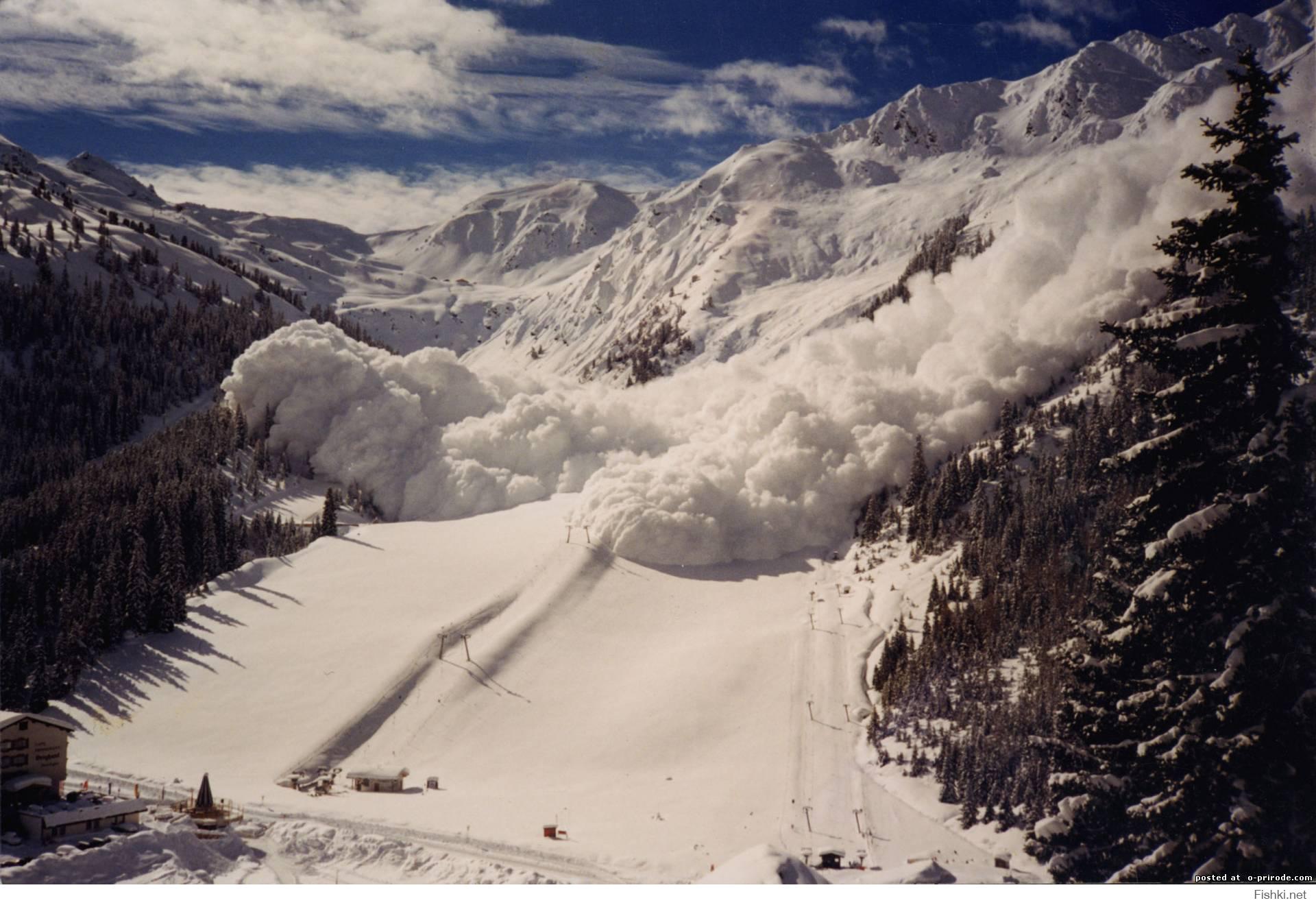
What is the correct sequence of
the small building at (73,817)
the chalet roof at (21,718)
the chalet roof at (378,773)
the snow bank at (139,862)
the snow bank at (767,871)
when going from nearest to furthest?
1. the snow bank at (139,862)
2. the snow bank at (767,871)
3. the small building at (73,817)
4. the chalet roof at (21,718)
5. the chalet roof at (378,773)

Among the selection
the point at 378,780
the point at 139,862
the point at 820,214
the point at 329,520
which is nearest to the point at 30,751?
the point at 139,862

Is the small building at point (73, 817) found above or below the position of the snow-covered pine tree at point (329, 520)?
below

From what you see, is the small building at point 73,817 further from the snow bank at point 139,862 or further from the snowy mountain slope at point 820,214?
the snowy mountain slope at point 820,214

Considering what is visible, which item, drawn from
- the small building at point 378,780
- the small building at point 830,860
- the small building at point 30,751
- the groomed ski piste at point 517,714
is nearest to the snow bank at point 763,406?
the groomed ski piste at point 517,714

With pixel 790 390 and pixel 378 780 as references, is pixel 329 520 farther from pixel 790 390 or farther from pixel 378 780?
pixel 378 780

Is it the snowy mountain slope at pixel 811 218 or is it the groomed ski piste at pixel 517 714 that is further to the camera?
the snowy mountain slope at pixel 811 218

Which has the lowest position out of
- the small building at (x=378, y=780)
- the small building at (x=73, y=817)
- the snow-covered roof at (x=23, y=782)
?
the small building at (x=378, y=780)

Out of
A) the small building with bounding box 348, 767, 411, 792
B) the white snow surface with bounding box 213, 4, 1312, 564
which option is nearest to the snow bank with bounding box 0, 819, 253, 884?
the small building with bounding box 348, 767, 411, 792

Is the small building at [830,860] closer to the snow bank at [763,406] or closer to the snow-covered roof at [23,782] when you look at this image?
the snow-covered roof at [23,782]

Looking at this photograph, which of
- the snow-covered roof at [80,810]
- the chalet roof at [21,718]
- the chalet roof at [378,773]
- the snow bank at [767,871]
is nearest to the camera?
the snow bank at [767,871]
